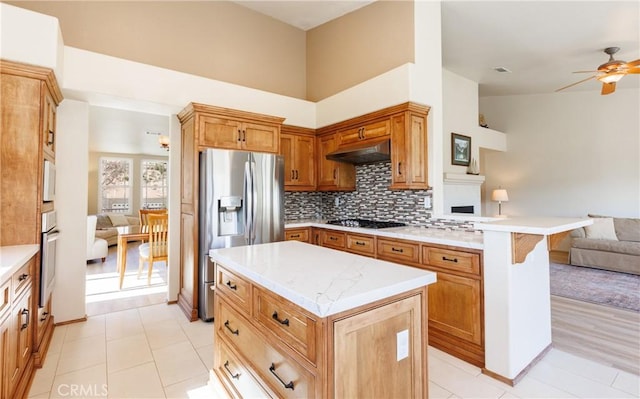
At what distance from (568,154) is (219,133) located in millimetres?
6879

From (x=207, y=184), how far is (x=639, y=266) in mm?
6392

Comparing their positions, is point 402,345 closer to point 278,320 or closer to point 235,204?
point 278,320

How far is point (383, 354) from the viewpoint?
1220mm

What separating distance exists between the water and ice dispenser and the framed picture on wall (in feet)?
13.3

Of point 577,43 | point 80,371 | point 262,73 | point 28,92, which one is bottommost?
point 80,371

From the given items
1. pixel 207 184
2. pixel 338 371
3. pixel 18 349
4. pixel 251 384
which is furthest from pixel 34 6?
pixel 338 371

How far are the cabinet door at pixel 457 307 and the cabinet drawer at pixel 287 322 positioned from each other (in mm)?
1616

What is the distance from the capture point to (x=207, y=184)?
309cm

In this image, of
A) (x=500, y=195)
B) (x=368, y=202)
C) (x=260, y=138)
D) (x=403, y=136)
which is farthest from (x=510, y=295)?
(x=500, y=195)

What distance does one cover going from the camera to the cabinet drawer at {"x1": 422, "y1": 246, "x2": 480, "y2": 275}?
2.26m

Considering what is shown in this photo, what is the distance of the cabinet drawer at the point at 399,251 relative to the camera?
265 centimetres

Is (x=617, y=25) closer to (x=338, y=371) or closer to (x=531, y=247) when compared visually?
(x=531, y=247)

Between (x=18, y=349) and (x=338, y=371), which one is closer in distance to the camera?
(x=338, y=371)

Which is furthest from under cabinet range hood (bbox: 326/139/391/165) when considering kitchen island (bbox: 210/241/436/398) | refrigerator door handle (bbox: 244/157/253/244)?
kitchen island (bbox: 210/241/436/398)
